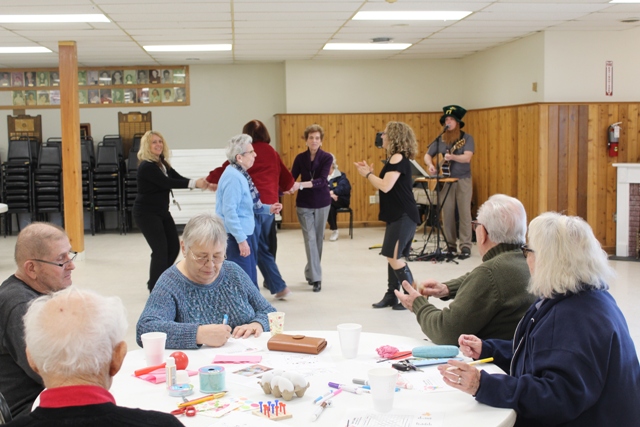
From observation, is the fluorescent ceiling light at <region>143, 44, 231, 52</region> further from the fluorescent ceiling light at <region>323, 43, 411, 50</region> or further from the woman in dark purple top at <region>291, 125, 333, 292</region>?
the woman in dark purple top at <region>291, 125, 333, 292</region>

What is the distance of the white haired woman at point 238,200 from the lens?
5.57m

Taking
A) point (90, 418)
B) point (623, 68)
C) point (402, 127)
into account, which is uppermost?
point (623, 68)

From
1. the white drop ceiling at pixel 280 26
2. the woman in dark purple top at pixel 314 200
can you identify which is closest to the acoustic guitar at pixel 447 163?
the white drop ceiling at pixel 280 26

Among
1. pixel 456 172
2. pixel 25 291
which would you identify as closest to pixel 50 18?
pixel 456 172

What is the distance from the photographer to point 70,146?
933 cm

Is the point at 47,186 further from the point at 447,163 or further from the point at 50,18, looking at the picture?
the point at 447,163

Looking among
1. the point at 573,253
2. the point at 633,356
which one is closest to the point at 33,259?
the point at 573,253

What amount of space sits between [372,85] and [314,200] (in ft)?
19.3

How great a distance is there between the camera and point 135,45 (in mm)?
10094

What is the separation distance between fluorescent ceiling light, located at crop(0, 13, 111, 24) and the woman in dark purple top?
2.78 m

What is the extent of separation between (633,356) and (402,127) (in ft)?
13.6

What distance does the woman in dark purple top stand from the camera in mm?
7062

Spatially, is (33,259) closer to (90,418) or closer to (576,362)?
(90,418)

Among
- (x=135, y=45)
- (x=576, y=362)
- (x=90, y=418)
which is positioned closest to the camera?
(x=90, y=418)
